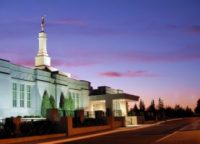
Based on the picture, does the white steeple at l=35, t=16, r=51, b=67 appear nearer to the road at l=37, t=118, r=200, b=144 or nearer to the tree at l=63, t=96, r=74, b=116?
the tree at l=63, t=96, r=74, b=116

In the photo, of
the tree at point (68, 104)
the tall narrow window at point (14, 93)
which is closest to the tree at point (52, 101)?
the tree at point (68, 104)

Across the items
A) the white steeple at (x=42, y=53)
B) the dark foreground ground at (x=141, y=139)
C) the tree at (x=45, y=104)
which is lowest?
the dark foreground ground at (x=141, y=139)

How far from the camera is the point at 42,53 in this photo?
59.5 m

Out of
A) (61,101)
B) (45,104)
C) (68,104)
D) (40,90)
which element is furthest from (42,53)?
(45,104)

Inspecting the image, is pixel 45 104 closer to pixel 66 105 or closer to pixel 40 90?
pixel 40 90

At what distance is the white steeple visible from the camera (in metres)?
59.2

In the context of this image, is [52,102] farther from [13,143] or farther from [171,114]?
[171,114]

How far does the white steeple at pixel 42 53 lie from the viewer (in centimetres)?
5919

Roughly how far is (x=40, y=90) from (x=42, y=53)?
1441 cm

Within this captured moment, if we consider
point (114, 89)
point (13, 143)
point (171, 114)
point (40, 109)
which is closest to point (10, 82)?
point (40, 109)

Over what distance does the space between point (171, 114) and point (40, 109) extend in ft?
256

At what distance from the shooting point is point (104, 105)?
6178 cm

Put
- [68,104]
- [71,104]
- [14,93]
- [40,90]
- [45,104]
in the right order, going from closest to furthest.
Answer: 1. [14,93]
2. [45,104]
3. [40,90]
4. [68,104]
5. [71,104]

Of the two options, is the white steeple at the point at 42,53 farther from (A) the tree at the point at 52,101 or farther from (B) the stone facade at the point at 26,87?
(A) the tree at the point at 52,101
